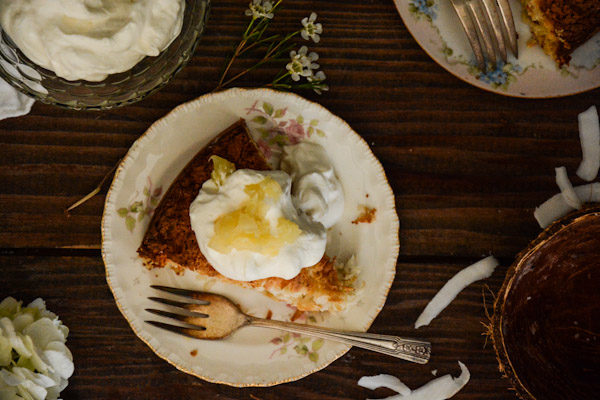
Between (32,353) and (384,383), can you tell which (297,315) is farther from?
(32,353)

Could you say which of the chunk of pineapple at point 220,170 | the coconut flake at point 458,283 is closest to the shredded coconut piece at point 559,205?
the coconut flake at point 458,283

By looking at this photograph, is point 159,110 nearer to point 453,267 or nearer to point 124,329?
point 124,329

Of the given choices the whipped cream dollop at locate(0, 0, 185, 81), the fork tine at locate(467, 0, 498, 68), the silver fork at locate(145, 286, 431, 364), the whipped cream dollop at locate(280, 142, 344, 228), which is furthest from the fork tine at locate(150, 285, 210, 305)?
the fork tine at locate(467, 0, 498, 68)

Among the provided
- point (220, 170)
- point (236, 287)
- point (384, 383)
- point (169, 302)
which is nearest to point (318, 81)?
point (220, 170)

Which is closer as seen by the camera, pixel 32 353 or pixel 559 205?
pixel 32 353

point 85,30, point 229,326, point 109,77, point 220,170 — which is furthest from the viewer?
point 229,326

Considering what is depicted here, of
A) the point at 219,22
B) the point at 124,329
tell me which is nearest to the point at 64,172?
the point at 124,329
